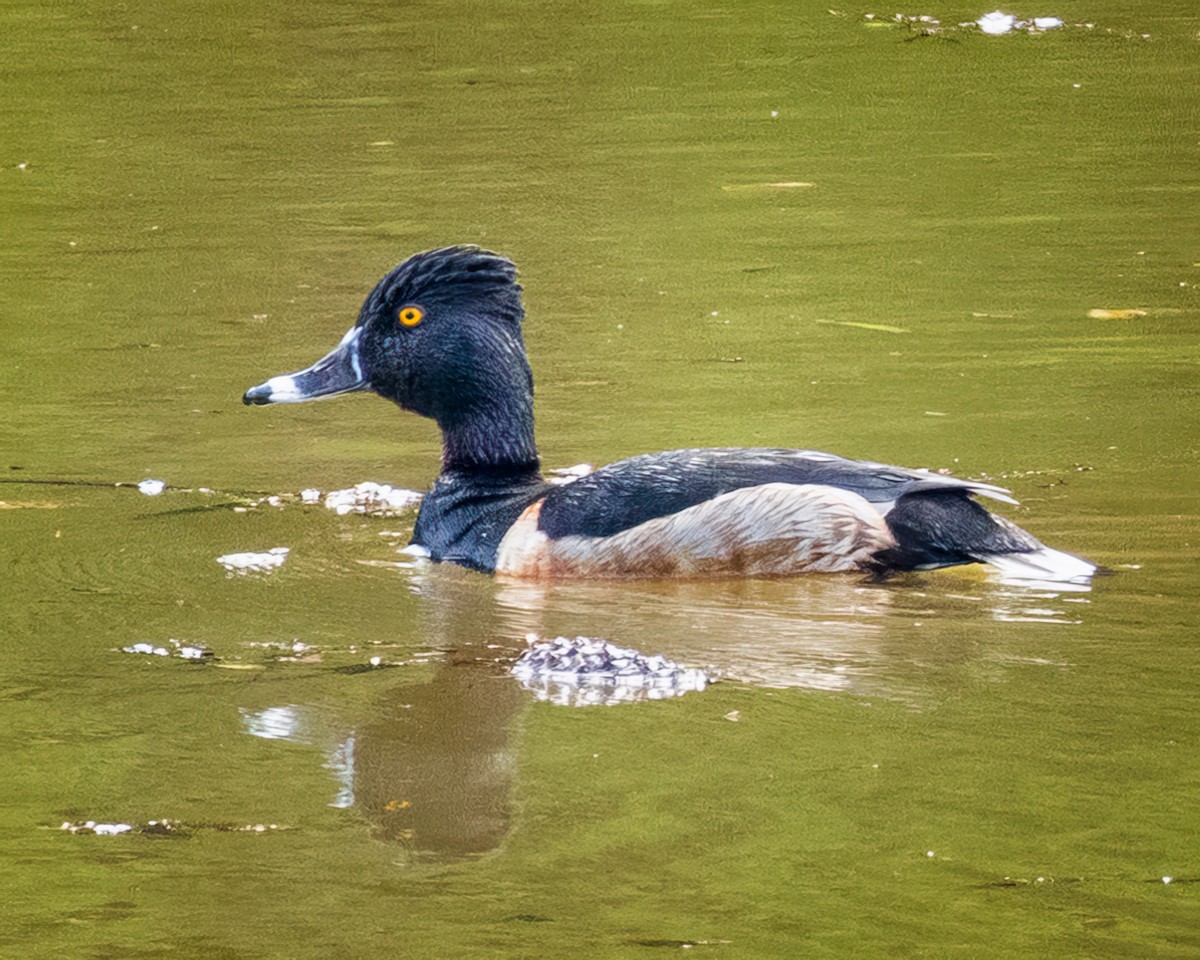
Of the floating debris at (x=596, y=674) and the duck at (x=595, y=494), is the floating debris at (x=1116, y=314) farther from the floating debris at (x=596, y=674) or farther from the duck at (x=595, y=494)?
the floating debris at (x=596, y=674)

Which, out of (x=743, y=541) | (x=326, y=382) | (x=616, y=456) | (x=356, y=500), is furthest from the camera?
(x=616, y=456)

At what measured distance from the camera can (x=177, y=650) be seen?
7.38m

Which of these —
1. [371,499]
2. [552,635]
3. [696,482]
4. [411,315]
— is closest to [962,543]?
[696,482]

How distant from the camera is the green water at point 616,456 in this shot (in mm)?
5555

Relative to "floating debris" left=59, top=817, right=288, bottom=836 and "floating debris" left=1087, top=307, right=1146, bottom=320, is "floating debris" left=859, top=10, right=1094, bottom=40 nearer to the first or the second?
"floating debris" left=1087, top=307, right=1146, bottom=320

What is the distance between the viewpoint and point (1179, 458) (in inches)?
360

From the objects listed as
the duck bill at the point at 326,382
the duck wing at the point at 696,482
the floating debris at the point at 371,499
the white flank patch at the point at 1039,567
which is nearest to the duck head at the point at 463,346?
the duck bill at the point at 326,382

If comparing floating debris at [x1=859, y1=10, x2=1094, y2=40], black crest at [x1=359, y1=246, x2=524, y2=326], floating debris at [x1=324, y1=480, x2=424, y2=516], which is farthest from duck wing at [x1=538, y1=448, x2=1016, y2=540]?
floating debris at [x1=859, y1=10, x2=1094, y2=40]

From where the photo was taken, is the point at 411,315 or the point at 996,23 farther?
the point at 996,23

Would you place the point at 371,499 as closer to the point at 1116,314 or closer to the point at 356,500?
the point at 356,500

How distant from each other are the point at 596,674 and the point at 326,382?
2.24m

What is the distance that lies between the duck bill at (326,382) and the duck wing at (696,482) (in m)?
1.06

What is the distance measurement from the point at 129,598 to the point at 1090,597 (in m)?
3.06

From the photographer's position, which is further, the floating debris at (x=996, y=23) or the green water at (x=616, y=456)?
the floating debris at (x=996, y=23)
